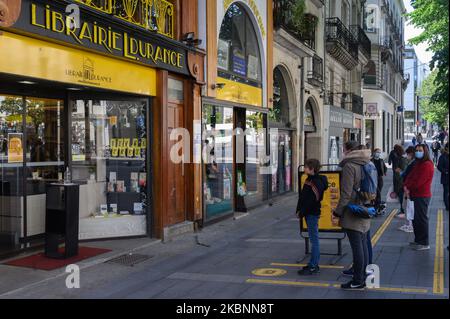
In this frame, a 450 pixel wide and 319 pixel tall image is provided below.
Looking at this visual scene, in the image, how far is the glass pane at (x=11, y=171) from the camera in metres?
7.54

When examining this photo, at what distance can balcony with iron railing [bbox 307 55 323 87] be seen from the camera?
59.9 ft

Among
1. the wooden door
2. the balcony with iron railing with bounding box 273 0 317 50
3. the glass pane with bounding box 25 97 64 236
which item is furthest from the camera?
the balcony with iron railing with bounding box 273 0 317 50

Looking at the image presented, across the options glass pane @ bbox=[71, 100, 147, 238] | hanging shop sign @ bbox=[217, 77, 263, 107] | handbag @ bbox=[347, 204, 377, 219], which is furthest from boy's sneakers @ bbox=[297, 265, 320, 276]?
hanging shop sign @ bbox=[217, 77, 263, 107]

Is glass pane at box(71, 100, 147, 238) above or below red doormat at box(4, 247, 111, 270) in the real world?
above

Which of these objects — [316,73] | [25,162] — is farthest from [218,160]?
[316,73]

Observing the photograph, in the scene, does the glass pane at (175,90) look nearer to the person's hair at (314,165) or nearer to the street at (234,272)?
the street at (234,272)

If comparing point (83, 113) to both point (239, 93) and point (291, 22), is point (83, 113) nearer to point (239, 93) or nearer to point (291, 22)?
point (239, 93)

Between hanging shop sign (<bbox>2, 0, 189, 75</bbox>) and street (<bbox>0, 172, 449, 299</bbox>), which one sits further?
hanging shop sign (<bbox>2, 0, 189, 75</bbox>)

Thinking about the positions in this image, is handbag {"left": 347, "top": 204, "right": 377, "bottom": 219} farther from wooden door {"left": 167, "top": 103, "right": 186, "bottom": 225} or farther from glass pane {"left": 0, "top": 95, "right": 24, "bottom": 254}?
glass pane {"left": 0, "top": 95, "right": 24, "bottom": 254}

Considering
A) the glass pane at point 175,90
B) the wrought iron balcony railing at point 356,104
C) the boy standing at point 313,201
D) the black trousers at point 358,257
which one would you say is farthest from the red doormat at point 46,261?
the wrought iron balcony railing at point 356,104

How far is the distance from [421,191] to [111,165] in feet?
17.9

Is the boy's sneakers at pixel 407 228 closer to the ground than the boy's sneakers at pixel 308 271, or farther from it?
farther from it

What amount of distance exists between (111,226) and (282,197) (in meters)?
7.99

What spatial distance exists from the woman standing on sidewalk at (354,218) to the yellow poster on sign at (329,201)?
1828 mm
